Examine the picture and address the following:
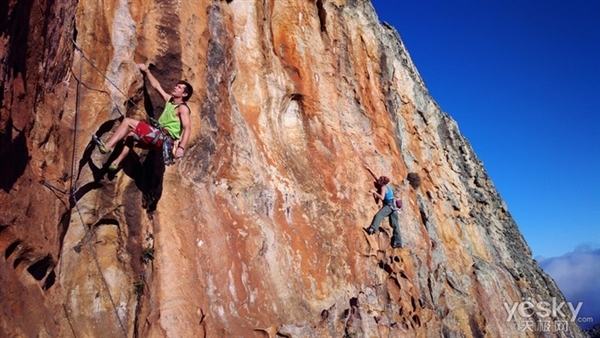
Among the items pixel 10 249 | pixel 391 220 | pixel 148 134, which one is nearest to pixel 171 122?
pixel 148 134

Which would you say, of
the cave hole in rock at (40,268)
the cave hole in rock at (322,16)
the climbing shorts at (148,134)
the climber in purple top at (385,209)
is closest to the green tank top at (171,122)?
the climbing shorts at (148,134)

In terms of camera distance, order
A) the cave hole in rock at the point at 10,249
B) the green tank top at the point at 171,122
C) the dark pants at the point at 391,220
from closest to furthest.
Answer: the cave hole in rock at the point at 10,249 → the green tank top at the point at 171,122 → the dark pants at the point at 391,220

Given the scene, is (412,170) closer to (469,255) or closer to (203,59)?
(469,255)

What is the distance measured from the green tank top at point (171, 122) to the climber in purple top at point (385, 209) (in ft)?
24.1

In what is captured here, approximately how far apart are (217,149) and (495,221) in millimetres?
22583

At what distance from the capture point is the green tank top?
26.5 ft

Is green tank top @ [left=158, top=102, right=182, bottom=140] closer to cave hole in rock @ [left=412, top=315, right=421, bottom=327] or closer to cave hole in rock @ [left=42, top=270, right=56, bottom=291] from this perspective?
cave hole in rock @ [left=42, top=270, right=56, bottom=291]

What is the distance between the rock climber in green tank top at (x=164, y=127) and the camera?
7.65 metres

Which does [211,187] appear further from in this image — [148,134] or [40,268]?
[40,268]

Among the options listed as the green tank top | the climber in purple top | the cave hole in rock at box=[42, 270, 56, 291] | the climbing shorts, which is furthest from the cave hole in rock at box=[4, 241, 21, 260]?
the climber in purple top

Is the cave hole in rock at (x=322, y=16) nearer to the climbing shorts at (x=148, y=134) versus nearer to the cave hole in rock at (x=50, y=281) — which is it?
the climbing shorts at (x=148, y=134)

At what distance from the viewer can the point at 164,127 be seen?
8.01 meters

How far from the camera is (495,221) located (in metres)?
28.1

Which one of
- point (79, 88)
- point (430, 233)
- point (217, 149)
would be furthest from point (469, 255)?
point (79, 88)
